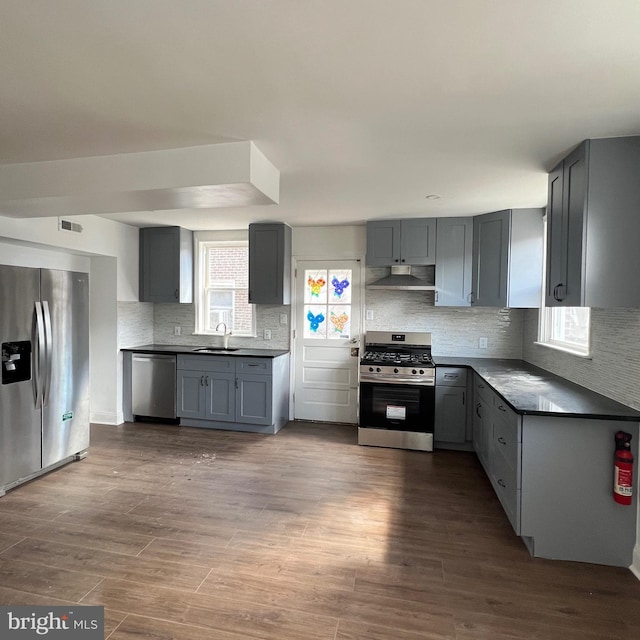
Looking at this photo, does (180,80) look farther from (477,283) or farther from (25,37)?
(477,283)

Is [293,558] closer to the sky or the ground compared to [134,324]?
closer to the ground

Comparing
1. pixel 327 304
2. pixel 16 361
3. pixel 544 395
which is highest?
pixel 327 304

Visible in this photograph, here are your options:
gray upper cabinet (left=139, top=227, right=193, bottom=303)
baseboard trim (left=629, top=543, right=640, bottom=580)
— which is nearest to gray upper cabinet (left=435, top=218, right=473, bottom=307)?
baseboard trim (left=629, top=543, right=640, bottom=580)

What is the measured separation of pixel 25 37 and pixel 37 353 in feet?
8.10

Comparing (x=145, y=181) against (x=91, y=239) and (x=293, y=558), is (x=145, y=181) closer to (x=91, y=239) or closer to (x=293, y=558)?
(x=91, y=239)

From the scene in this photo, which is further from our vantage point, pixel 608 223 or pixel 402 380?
pixel 402 380

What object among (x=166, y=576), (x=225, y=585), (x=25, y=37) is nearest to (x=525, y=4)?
(x=25, y=37)

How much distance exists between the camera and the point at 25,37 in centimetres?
136

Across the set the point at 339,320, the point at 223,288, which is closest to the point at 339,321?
the point at 339,320

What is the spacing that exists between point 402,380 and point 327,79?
2909 mm

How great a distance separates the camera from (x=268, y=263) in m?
4.49

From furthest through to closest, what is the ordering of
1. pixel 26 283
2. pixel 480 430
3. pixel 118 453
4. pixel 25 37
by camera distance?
pixel 118 453
pixel 480 430
pixel 26 283
pixel 25 37

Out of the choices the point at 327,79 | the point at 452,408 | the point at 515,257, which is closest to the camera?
the point at 327,79

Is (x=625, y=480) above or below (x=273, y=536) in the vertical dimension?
above
